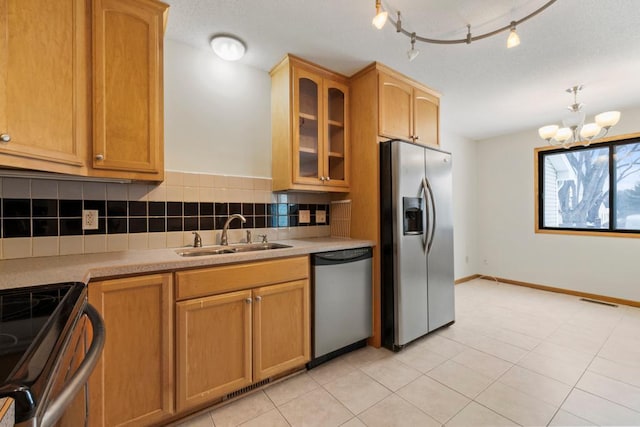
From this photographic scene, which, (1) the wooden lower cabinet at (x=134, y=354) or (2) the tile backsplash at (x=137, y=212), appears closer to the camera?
(1) the wooden lower cabinet at (x=134, y=354)

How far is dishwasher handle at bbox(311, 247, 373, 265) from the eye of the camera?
1949 mm

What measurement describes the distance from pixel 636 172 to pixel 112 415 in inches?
211

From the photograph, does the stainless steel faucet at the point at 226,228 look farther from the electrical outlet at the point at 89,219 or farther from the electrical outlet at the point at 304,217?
the electrical outlet at the point at 89,219

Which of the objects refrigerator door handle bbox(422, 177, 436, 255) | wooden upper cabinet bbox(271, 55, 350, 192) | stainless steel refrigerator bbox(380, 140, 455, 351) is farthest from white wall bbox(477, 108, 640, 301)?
wooden upper cabinet bbox(271, 55, 350, 192)

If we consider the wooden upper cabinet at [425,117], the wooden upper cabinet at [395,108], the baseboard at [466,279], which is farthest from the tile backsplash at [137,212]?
the baseboard at [466,279]

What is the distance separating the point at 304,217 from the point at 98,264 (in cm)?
158

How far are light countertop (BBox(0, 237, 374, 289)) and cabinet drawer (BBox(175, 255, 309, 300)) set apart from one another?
0.04 meters

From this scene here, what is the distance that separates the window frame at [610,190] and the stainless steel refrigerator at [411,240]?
2427mm

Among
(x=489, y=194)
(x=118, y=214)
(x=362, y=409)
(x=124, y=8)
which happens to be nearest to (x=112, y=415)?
(x=118, y=214)

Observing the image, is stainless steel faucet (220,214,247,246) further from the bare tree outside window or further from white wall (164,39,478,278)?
the bare tree outside window

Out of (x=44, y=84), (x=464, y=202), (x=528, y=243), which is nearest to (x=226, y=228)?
(x=44, y=84)

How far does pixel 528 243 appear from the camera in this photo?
159 inches

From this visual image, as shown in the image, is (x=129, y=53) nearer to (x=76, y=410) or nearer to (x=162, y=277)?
(x=162, y=277)

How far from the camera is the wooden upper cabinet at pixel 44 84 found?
3.56 feet
